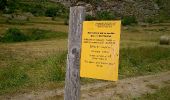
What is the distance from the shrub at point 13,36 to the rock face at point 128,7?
1138 inches

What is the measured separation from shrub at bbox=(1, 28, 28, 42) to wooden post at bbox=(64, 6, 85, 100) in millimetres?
22290

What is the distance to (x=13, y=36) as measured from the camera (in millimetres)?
28766

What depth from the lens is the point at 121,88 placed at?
41.7ft

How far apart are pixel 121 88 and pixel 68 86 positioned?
6.66 meters

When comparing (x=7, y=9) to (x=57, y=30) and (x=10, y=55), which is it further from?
(x=10, y=55)

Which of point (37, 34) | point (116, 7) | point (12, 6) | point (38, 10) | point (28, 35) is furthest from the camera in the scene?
point (116, 7)

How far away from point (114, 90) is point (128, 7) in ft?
180

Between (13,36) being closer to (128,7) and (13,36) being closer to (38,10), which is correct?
(38,10)

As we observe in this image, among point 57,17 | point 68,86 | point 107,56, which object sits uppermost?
point 107,56

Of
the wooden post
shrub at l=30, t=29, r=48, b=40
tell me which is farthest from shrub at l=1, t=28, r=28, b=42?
the wooden post

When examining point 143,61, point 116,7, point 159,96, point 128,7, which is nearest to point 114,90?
point 159,96

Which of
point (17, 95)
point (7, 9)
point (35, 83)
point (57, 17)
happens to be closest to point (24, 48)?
point (35, 83)

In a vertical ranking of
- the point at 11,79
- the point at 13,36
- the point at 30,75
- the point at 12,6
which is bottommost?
the point at 13,36

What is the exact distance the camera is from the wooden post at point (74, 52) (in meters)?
6.06
